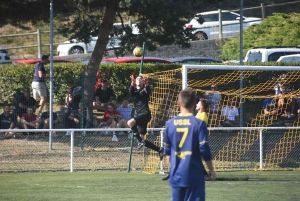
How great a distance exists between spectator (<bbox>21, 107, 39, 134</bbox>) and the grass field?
276 cm

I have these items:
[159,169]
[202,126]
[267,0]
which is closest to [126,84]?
[159,169]

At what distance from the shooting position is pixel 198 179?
7441 mm

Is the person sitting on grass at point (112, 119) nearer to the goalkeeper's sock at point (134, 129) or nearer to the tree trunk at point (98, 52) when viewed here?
the tree trunk at point (98, 52)

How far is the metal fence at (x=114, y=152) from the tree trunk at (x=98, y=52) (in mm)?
1235

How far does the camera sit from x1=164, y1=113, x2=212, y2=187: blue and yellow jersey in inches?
292

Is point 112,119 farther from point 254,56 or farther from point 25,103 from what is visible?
point 254,56

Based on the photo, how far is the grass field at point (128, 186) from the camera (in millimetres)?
11305

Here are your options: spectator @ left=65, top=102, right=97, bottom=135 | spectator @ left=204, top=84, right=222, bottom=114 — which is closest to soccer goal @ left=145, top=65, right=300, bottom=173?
spectator @ left=204, top=84, right=222, bottom=114

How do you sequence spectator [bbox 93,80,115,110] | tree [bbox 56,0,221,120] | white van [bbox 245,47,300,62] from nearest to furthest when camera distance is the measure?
tree [bbox 56,0,221,120]
spectator [bbox 93,80,115,110]
white van [bbox 245,47,300,62]

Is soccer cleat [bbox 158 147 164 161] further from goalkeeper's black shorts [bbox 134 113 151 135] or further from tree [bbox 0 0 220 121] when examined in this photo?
tree [bbox 0 0 220 121]

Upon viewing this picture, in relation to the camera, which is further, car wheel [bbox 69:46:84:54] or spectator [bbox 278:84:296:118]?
car wheel [bbox 69:46:84:54]

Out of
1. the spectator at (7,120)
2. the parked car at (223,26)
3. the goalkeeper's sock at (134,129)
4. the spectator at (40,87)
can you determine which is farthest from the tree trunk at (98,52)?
the parked car at (223,26)

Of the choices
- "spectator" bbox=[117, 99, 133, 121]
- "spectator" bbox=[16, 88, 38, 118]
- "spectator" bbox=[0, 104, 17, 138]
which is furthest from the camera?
"spectator" bbox=[117, 99, 133, 121]

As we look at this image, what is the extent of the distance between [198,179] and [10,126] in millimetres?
10402
